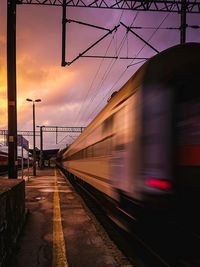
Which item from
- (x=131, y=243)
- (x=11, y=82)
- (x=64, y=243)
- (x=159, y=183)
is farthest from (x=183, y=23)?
(x=159, y=183)

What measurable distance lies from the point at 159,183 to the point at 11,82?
9.91 meters

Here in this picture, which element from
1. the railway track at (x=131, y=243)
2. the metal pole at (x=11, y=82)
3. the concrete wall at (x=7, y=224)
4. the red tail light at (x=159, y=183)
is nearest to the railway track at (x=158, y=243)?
the railway track at (x=131, y=243)

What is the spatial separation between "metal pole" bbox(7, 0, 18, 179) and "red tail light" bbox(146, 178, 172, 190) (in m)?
9.29

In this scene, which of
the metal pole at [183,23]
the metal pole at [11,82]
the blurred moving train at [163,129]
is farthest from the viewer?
the metal pole at [11,82]

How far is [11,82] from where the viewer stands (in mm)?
15133

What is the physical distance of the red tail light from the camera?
20.0ft

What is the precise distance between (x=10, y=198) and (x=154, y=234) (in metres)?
2.58

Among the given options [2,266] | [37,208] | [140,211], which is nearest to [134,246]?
[140,211]

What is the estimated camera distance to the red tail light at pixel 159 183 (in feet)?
20.0

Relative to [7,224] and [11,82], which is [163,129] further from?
[11,82]

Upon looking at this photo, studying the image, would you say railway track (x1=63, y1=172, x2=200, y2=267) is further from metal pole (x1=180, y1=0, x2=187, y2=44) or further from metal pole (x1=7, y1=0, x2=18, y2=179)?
metal pole (x1=180, y1=0, x2=187, y2=44)

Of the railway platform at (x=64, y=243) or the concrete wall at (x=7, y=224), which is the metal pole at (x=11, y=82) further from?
the concrete wall at (x=7, y=224)

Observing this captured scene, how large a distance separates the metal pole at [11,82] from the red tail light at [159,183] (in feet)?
30.5

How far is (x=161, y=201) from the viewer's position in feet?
20.0
